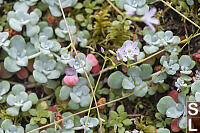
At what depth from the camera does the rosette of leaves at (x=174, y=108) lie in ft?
5.41

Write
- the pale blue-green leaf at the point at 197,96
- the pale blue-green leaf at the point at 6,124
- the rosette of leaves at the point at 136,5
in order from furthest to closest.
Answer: the rosette of leaves at the point at 136,5 → the pale blue-green leaf at the point at 6,124 → the pale blue-green leaf at the point at 197,96

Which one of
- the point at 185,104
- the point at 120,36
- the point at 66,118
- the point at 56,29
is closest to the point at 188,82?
the point at 185,104

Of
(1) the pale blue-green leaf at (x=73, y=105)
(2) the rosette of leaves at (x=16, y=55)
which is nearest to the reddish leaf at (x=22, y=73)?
(2) the rosette of leaves at (x=16, y=55)

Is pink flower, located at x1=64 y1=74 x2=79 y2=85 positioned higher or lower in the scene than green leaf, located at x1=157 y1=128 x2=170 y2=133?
higher

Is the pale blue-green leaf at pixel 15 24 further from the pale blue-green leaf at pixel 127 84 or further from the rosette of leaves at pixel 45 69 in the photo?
the pale blue-green leaf at pixel 127 84

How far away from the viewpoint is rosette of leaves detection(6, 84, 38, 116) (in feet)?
5.67

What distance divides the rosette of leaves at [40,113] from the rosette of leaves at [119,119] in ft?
1.37

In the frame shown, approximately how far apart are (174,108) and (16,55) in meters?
1.11

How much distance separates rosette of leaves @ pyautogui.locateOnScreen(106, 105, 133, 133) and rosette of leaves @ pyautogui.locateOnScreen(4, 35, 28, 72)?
2.25 ft

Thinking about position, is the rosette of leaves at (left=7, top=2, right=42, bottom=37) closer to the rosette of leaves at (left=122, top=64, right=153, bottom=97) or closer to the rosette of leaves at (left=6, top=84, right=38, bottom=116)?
the rosette of leaves at (left=6, top=84, right=38, bottom=116)

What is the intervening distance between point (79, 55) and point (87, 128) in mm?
489

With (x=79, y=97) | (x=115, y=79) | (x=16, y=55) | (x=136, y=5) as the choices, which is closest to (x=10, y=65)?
(x=16, y=55)

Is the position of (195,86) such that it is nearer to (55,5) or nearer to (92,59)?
(92,59)

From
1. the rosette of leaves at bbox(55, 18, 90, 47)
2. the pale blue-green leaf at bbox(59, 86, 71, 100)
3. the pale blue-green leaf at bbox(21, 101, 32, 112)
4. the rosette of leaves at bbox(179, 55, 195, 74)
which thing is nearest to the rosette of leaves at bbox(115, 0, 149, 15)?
the rosette of leaves at bbox(55, 18, 90, 47)
